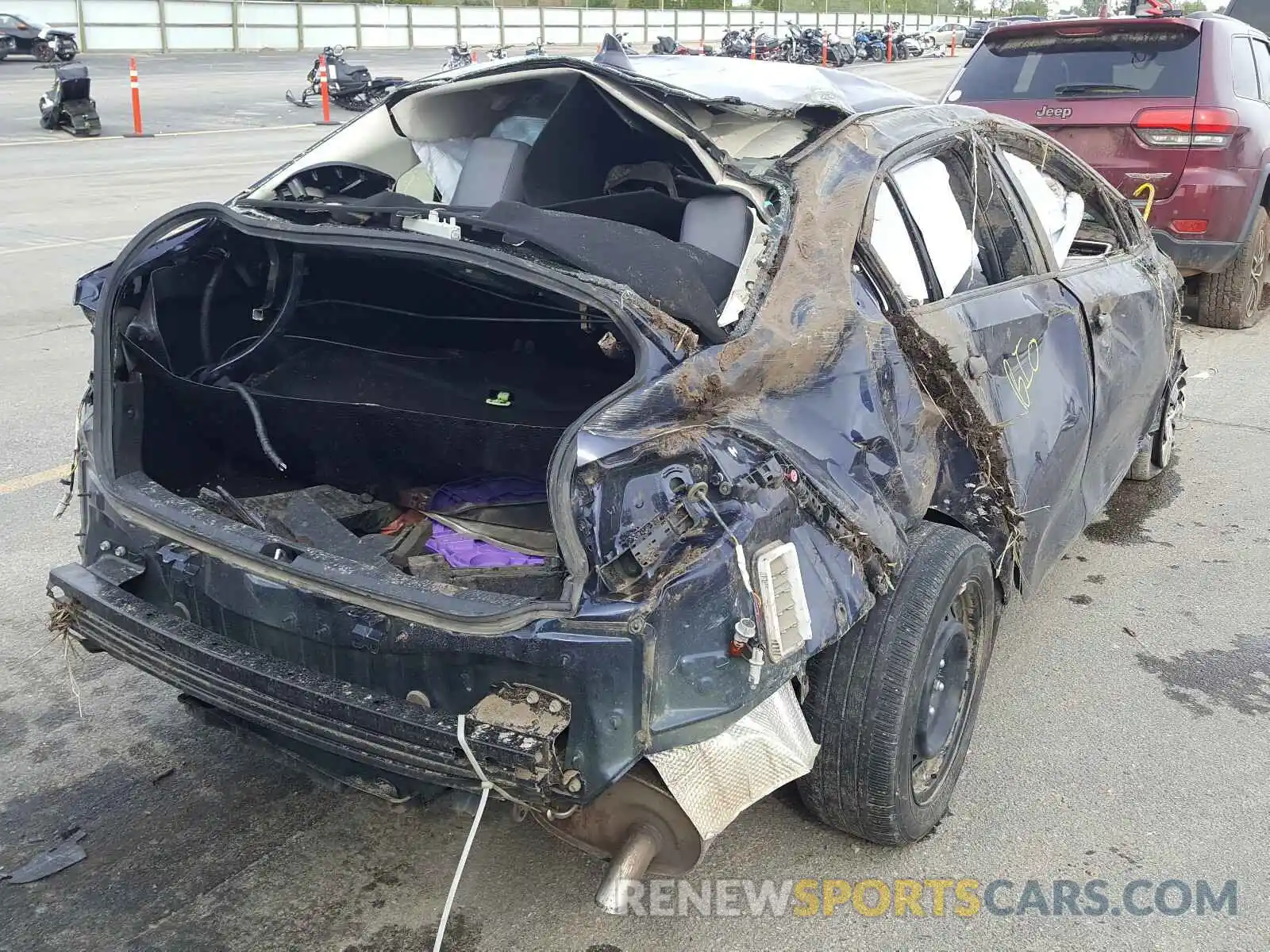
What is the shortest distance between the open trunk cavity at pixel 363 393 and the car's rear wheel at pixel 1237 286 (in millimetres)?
Result: 6475

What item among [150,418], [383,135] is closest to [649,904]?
[150,418]

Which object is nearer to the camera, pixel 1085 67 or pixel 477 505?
pixel 477 505

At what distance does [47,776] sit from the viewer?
10.1 ft

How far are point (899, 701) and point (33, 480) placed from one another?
4.04 metres

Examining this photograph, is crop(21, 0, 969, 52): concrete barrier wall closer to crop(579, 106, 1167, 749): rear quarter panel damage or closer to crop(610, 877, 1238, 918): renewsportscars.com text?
crop(579, 106, 1167, 749): rear quarter panel damage

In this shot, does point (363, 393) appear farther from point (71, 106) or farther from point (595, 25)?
point (595, 25)

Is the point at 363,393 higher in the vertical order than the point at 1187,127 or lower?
lower

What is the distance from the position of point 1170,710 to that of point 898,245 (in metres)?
1.72

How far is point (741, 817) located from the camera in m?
3.00

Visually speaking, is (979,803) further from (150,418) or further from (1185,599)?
(150,418)

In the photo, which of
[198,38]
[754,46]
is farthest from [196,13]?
[754,46]

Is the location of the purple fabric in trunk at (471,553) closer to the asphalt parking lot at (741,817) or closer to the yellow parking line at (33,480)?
the asphalt parking lot at (741,817)

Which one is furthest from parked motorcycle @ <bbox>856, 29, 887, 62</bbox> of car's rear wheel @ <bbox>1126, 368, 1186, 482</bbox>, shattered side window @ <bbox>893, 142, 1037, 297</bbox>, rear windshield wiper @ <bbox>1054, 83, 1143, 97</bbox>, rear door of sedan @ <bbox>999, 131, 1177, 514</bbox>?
shattered side window @ <bbox>893, 142, 1037, 297</bbox>

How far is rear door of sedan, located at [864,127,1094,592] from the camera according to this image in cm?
306
